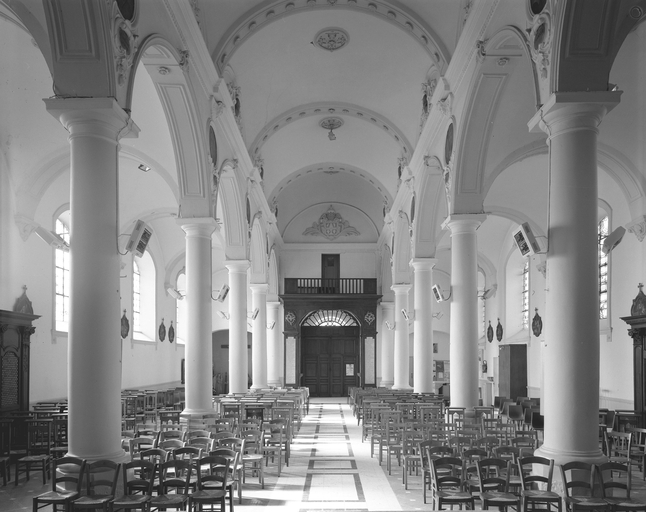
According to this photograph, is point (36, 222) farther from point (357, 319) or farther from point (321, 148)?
point (357, 319)

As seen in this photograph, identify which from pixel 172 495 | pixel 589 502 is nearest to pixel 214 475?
pixel 172 495

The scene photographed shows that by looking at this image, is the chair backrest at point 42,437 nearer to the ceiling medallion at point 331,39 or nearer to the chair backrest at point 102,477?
the chair backrest at point 102,477

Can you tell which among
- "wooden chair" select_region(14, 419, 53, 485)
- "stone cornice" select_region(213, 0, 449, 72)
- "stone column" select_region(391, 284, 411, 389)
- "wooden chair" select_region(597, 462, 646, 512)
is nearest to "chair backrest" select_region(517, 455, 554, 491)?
"wooden chair" select_region(597, 462, 646, 512)

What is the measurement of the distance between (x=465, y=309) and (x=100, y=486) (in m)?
8.86

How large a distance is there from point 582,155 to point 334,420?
1606cm

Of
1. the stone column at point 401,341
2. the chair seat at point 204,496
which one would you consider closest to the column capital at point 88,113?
the chair seat at point 204,496

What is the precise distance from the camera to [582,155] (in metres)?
7.93

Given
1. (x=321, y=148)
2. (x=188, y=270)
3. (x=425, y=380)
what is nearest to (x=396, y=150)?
(x=321, y=148)

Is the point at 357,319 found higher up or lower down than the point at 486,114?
lower down

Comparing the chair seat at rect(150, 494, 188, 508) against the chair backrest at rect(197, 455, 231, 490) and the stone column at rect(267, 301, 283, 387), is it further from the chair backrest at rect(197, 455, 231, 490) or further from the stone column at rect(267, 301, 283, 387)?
the stone column at rect(267, 301, 283, 387)

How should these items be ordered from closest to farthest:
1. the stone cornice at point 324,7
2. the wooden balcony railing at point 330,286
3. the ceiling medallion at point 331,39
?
the stone cornice at point 324,7 < the ceiling medallion at point 331,39 < the wooden balcony railing at point 330,286

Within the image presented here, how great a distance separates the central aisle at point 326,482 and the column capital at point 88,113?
5.29 metres

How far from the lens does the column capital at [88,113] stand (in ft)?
25.7

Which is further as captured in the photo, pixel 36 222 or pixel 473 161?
pixel 36 222
